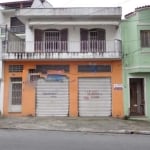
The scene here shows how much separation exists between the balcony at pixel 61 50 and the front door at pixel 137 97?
2467 mm

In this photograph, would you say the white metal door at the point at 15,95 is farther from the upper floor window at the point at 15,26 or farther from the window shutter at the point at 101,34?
the upper floor window at the point at 15,26

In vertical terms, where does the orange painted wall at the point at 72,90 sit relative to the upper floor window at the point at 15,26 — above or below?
below

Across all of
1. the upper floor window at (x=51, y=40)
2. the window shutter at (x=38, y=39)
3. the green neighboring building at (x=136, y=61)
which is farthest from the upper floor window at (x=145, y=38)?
the window shutter at (x=38, y=39)

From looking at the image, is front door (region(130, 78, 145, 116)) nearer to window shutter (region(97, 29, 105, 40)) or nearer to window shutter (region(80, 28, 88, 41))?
window shutter (region(97, 29, 105, 40))

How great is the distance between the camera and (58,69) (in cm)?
2386

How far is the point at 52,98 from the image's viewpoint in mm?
23797

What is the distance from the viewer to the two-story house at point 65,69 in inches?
921

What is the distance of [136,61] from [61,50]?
17.3ft

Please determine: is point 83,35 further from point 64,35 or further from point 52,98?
point 52,98

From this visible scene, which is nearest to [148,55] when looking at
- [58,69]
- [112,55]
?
[112,55]

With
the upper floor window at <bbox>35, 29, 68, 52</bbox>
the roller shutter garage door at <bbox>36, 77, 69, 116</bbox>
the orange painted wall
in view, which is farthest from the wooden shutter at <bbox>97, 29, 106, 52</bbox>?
the roller shutter garage door at <bbox>36, 77, 69, 116</bbox>

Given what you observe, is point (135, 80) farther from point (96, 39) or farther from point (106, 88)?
point (96, 39)

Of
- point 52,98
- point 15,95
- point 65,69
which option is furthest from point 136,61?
point 15,95

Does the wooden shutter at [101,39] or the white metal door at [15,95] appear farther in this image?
the wooden shutter at [101,39]
